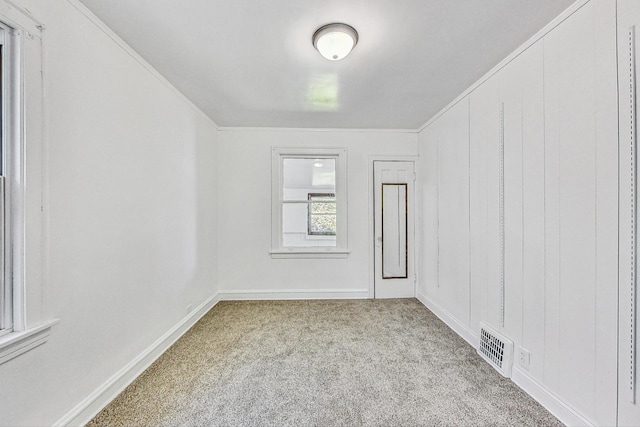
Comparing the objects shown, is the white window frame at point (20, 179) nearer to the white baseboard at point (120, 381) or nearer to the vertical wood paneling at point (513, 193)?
the white baseboard at point (120, 381)

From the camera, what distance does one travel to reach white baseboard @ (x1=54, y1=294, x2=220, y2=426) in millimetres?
1543

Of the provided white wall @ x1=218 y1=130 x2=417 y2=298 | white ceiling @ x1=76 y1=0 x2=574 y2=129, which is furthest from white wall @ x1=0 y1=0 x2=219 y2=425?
white wall @ x1=218 y1=130 x2=417 y2=298

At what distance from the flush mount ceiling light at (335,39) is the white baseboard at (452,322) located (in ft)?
9.02

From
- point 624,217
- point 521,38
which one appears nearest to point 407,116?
point 521,38

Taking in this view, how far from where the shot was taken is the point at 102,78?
1.74m

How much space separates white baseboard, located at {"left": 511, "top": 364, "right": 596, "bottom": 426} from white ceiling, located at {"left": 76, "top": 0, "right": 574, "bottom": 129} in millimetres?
2406

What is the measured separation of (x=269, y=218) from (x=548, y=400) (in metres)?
3.34

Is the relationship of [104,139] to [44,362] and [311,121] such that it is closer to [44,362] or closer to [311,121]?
[44,362]

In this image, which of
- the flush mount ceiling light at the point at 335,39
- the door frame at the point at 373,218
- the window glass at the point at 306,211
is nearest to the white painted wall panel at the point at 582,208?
the flush mount ceiling light at the point at 335,39

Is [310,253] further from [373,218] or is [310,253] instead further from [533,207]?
[533,207]

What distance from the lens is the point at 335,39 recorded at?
176 centimetres

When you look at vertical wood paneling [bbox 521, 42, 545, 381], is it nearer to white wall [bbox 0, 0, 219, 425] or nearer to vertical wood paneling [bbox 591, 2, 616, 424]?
vertical wood paneling [bbox 591, 2, 616, 424]

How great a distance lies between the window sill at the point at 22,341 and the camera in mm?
1165

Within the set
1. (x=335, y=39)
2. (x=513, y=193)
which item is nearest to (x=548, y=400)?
(x=513, y=193)
